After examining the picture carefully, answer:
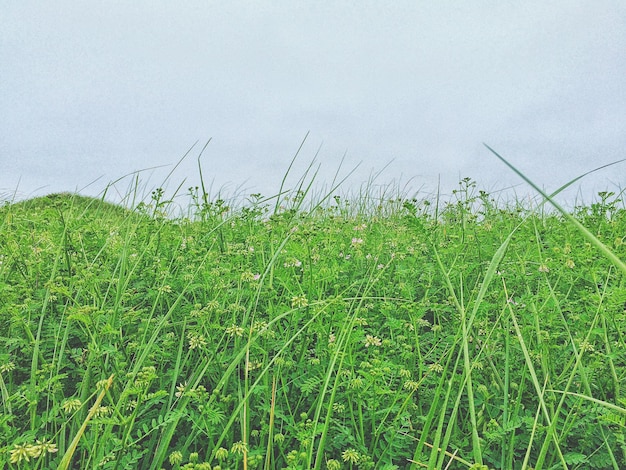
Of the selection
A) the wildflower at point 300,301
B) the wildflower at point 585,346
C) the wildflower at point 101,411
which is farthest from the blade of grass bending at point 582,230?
the wildflower at point 101,411

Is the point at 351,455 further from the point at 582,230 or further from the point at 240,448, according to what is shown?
the point at 582,230

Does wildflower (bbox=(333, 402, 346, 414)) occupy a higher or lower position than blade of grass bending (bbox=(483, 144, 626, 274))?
lower

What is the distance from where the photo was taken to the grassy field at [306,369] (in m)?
1.64

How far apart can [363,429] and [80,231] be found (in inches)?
92.4

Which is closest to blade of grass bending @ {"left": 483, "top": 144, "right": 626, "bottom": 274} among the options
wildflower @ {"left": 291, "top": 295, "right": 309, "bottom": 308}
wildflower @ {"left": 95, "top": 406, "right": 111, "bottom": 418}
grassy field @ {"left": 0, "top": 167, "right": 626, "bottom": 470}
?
grassy field @ {"left": 0, "top": 167, "right": 626, "bottom": 470}

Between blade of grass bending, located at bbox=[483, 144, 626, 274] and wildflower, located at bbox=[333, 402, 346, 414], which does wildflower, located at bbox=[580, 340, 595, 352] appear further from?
wildflower, located at bbox=[333, 402, 346, 414]

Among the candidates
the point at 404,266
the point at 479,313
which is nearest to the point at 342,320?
the point at 479,313

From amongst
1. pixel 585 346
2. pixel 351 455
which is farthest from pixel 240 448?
Result: pixel 585 346

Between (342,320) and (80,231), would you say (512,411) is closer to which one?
(342,320)

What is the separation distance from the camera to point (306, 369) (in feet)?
6.84

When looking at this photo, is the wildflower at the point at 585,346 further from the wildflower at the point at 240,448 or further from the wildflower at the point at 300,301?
the wildflower at the point at 240,448

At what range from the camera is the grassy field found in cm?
164

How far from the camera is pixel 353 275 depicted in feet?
9.74

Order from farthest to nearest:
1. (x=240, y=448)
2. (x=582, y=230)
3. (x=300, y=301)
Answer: (x=300, y=301)
(x=240, y=448)
(x=582, y=230)
